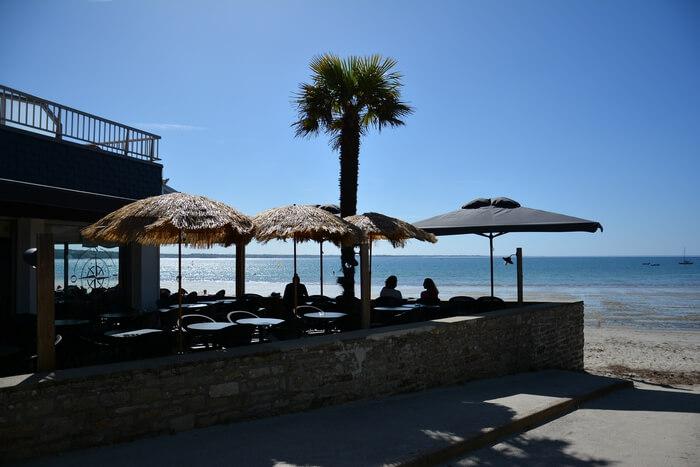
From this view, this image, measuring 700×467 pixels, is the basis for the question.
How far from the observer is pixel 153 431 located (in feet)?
16.9

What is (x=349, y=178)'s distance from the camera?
518 inches

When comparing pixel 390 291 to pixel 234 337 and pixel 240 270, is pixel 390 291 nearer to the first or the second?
pixel 240 270

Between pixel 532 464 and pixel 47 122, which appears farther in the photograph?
pixel 47 122

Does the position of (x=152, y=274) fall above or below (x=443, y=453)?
above

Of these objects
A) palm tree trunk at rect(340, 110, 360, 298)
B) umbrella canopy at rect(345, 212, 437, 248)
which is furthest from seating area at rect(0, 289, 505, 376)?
palm tree trunk at rect(340, 110, 360, 298)

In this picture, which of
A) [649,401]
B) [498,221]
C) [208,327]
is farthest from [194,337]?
[649,401]

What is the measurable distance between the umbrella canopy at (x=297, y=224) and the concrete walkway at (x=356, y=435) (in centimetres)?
238

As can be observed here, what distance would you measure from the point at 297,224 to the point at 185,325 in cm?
223

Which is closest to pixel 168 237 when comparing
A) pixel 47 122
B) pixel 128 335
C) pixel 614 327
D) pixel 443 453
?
pixel 128 335

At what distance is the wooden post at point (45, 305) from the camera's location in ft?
16.3

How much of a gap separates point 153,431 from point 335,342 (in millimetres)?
2212

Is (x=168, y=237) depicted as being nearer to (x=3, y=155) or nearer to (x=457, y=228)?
(x=3, y=155)

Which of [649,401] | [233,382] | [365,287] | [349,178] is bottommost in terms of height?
[649,401]

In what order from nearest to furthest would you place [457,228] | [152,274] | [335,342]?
[335,342] → [457,228] → [152,274]
